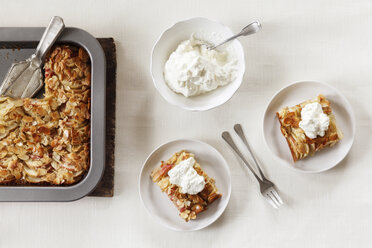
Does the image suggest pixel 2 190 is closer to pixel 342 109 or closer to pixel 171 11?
pixel 171 11

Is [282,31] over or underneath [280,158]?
over

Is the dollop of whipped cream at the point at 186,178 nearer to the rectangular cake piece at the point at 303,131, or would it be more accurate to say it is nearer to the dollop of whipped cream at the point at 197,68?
the dollop of whipped cream at the point at 197,68

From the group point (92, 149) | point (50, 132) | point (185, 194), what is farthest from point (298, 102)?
point (50, 132)

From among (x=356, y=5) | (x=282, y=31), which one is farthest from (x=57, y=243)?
(x=356, y=5)

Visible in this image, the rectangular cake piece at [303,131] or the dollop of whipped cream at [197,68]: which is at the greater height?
the dollop of whipped cream at [197,68]

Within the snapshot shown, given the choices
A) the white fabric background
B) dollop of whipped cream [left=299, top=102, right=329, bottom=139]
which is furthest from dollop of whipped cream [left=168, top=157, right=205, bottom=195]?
dollop of whipped cream [left=299, top=102, right=329, bottom=139]

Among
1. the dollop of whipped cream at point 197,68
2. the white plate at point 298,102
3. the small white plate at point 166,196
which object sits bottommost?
the small white plate at point 166,196

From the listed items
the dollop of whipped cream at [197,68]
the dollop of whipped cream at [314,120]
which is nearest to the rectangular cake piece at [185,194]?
the dollop of whipped cream at [197,68]
